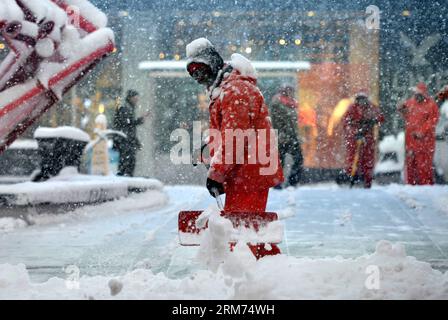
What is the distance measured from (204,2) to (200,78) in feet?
46.1

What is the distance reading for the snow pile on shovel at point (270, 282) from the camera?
13.8ft

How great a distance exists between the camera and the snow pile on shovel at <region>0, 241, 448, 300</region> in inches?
166

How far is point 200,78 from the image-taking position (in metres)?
5.47

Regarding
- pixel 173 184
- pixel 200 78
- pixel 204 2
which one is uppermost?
pixel 204 2

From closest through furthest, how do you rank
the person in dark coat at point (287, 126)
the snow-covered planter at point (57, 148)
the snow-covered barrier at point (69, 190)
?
the snow-covered barrier at point (69, 190) → the snow-covered planter at point (57, 148) → the person in dark coat at point (287, 126)

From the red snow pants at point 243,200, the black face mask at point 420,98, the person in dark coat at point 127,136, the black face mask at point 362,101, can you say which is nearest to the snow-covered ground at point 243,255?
the red snow pants at point 243,200

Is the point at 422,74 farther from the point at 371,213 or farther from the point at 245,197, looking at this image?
the point at 245,197

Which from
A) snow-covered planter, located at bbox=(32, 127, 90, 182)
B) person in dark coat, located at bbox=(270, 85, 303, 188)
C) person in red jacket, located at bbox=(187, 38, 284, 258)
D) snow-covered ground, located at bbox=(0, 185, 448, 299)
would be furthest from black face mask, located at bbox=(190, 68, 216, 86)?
person in dark coat, located at bbox=(270, 85, 303, 188)

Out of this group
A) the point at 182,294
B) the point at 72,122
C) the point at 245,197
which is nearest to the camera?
the point at 182,294

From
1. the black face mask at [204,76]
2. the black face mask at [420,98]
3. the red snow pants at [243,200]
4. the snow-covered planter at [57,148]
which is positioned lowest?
the snow-covered planter at [57,148]

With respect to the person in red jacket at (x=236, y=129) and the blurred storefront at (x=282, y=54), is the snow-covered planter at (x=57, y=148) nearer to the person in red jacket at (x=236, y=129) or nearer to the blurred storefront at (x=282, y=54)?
the person in red jacket at (x=236, y=129)

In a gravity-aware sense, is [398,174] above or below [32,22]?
below

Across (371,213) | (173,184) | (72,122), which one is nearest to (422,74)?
(173,184)
